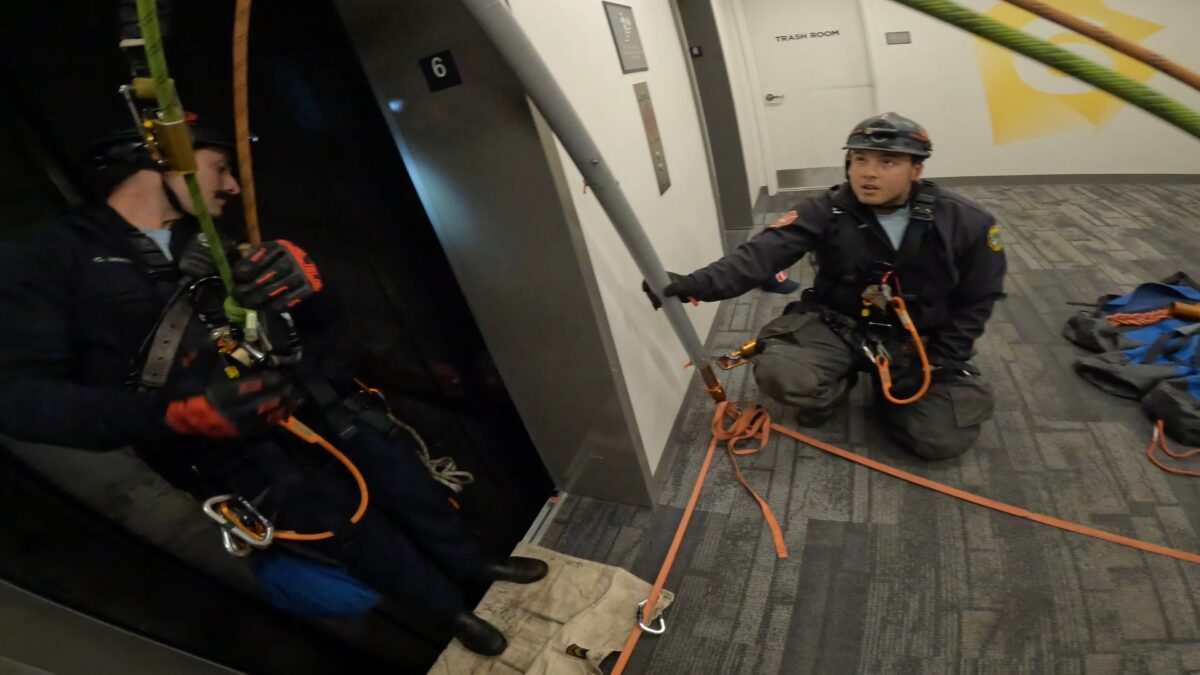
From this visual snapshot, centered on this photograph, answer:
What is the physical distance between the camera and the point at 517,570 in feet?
5.25

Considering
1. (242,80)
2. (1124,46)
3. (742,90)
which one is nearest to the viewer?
(1124,46)

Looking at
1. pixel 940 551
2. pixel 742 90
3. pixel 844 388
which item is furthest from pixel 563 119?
pixel 742 90

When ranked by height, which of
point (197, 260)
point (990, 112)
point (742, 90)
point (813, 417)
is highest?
point (197, 260)

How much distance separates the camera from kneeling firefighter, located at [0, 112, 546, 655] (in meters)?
0.88

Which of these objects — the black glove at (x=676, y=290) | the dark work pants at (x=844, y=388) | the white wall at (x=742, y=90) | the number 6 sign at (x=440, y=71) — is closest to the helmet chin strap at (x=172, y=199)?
the number 6 sign at (x=440, y=71)

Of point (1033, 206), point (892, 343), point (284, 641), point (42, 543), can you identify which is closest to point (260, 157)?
point (42, 543)

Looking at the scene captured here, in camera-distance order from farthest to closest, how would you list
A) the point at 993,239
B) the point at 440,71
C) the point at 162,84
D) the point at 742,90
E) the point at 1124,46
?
the point at 742,90, the point at 993,239, the point at 440,71, the point at 162,84, the point at 1124,46

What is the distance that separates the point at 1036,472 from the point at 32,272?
2.54 meters

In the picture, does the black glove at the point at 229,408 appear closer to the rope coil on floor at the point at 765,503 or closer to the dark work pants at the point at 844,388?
the rope coil on floor at the point at 765,503

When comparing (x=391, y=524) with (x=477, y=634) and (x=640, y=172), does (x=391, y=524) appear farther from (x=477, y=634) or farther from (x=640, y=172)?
(x=640, y=172)

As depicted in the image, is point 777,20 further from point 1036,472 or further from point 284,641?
point 284,641

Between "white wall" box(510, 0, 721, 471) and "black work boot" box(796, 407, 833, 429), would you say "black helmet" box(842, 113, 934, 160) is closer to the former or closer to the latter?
"white wall" box(510, 0, 721, 471)

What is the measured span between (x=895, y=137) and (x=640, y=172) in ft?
2.49

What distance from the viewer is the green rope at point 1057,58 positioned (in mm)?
457
